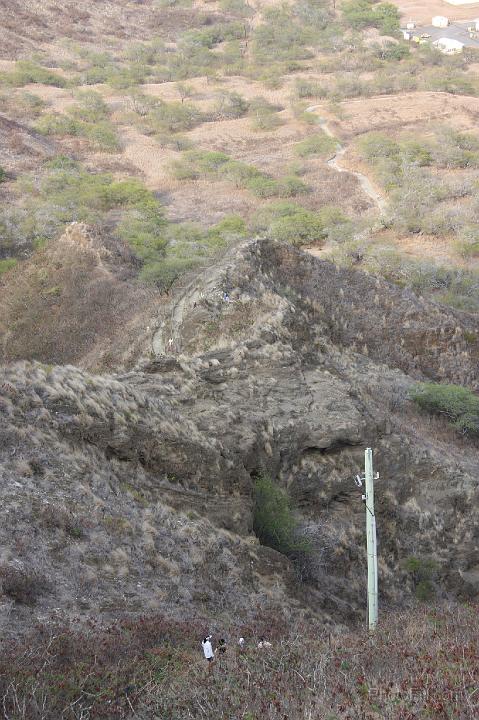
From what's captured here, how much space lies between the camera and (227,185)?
58.2 metres

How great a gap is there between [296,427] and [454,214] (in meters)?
38.2

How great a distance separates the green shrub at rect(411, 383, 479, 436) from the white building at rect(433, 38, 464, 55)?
8618 cm

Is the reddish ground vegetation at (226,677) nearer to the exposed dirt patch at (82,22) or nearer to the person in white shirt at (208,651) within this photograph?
the person in white shirt at (208,651)

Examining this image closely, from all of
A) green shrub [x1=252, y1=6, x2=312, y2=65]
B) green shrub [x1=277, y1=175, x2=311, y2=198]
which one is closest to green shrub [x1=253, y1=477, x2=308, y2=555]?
green shrub [x1=277, y1=175, x2=311, y2=198]

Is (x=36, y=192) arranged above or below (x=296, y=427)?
below

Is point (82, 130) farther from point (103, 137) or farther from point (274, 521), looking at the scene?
point (274, 521)

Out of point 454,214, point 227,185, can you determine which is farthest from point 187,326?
point 227,185

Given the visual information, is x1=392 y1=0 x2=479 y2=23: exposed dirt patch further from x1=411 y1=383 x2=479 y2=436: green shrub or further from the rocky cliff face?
the rocky cliff face

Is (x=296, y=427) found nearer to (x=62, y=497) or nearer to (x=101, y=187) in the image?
(x=62, y=497)

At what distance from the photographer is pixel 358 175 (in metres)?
59.5

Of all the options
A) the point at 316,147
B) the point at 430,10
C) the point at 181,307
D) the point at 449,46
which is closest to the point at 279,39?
the point at 449,46

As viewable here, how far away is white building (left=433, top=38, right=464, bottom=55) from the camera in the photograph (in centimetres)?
9580

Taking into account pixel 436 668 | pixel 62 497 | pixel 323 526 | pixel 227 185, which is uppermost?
pixel 436 668

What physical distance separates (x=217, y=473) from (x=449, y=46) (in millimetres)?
100805
